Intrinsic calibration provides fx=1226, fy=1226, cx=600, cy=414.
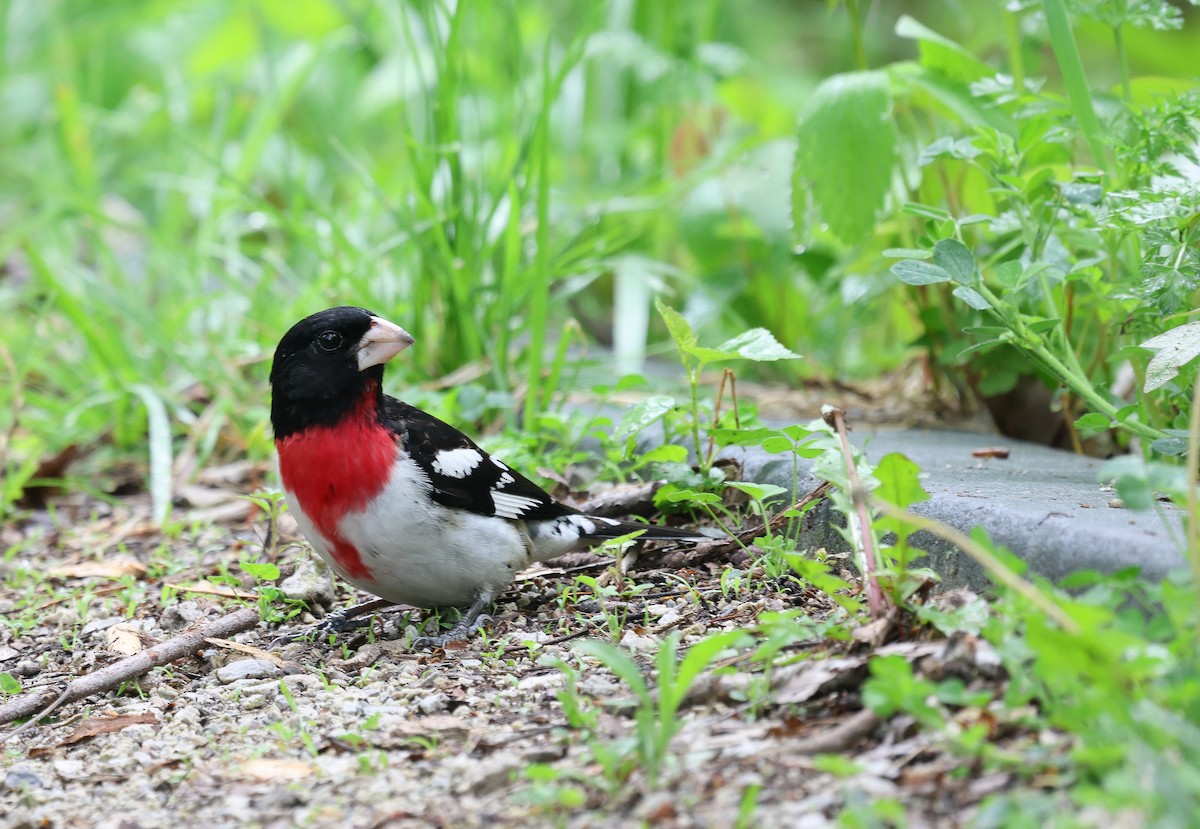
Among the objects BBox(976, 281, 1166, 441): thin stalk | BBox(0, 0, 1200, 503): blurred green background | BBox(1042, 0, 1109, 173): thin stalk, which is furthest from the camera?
BBox(0, 0, 1200, 503): blurred green background

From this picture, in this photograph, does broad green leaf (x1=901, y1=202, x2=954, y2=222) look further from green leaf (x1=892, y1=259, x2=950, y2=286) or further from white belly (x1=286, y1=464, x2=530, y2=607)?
white belly (x1=286, y1=464, x2=530, y2=607)

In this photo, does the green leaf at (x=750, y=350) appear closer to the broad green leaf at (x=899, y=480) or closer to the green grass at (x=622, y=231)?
the green grass at (x=622, y=231)

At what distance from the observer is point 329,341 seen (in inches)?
118

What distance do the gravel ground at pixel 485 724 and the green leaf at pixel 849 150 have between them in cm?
104

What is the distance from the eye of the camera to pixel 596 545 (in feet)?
10.3

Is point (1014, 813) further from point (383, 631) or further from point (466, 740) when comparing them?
point (383, 631)

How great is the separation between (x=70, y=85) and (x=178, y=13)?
200 cm

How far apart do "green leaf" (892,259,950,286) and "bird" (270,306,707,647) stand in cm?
86

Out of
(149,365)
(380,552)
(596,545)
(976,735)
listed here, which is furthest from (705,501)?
(149,365)

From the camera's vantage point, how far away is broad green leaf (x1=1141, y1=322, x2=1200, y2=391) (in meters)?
2.36

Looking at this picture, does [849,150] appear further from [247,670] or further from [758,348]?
[247,670]

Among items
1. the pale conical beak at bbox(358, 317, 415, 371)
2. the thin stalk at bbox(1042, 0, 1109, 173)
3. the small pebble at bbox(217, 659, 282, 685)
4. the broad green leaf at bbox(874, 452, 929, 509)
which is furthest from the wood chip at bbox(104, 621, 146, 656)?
the thin stalk at bbox(1042, 0, 1109, 173)

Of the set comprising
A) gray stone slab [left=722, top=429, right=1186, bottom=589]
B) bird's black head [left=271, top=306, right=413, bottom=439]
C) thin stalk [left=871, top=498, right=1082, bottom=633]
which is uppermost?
bird's black head [left=271, top=306, right=413, bottom=439]

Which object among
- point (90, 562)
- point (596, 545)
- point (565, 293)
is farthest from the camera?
point (565, 293)
